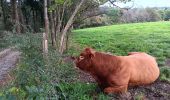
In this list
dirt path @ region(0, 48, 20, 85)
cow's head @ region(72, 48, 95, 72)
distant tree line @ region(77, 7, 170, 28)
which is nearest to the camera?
cow's head @ region(72, 48, 95, 72)

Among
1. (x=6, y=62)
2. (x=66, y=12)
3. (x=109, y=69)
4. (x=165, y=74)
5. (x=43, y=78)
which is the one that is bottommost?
(x=165, y=74)

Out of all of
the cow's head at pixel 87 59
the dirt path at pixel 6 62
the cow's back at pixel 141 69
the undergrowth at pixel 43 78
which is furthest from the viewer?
the dirt path at pixel 6 62

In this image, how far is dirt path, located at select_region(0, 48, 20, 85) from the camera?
21.1 ft

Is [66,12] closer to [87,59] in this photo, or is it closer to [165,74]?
[165,74]

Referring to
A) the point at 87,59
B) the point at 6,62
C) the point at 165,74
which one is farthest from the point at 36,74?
the point at 6,62

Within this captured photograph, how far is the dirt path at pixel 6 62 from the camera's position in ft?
21.1

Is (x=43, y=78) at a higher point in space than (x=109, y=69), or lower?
higher

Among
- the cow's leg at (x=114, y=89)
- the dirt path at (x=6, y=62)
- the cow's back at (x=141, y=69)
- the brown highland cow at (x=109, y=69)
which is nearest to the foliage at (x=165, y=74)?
the cow's back at (x=141, y=69)

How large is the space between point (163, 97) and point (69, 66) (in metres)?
1.71

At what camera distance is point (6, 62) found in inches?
316

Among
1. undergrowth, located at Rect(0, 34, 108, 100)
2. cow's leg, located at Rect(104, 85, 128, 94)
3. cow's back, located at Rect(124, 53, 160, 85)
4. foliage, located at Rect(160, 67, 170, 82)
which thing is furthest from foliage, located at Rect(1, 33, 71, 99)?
foliage, located at Rect(160, 67, 170, 82)

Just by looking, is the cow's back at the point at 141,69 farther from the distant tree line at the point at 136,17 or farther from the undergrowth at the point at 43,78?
the distant tree line at the point at 136,17

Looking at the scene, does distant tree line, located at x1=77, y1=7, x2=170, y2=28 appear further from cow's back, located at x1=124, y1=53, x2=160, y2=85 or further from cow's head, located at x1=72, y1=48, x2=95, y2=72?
cow's head, located at x1=72, y1=48, x2=95, y2=72

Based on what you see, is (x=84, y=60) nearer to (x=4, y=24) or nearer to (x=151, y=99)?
(x=151, y=99)
